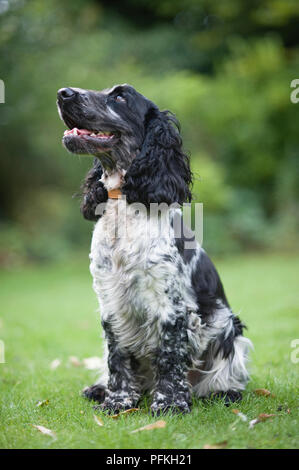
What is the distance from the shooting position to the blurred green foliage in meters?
12.9

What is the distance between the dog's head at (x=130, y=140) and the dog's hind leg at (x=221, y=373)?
1193 millimetres

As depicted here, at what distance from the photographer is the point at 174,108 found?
15.3 meters

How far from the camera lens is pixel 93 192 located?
3391 millimetres

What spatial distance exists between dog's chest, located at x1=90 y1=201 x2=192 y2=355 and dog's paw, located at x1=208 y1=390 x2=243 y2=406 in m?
0.60

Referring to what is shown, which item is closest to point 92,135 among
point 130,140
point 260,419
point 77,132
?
point 77,132

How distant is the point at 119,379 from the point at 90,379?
964 mm

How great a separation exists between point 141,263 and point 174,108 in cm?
1295

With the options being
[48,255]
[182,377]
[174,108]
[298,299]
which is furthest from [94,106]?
[174,108]

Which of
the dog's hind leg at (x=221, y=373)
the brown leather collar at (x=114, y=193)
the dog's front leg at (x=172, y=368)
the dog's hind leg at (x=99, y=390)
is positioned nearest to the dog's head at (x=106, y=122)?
the brown leather collar at (x=114, y=193)

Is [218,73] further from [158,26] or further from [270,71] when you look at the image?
[158,26]

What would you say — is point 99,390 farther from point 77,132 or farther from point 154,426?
point 77,132

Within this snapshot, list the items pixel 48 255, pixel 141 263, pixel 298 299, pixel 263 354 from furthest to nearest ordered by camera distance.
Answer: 1. pixel 48 255
2. pixel 298 299
3. pixel 263 354
4. pixel 141 263

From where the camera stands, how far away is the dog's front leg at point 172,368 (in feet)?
10.2

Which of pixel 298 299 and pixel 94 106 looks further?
pixel 298 299
